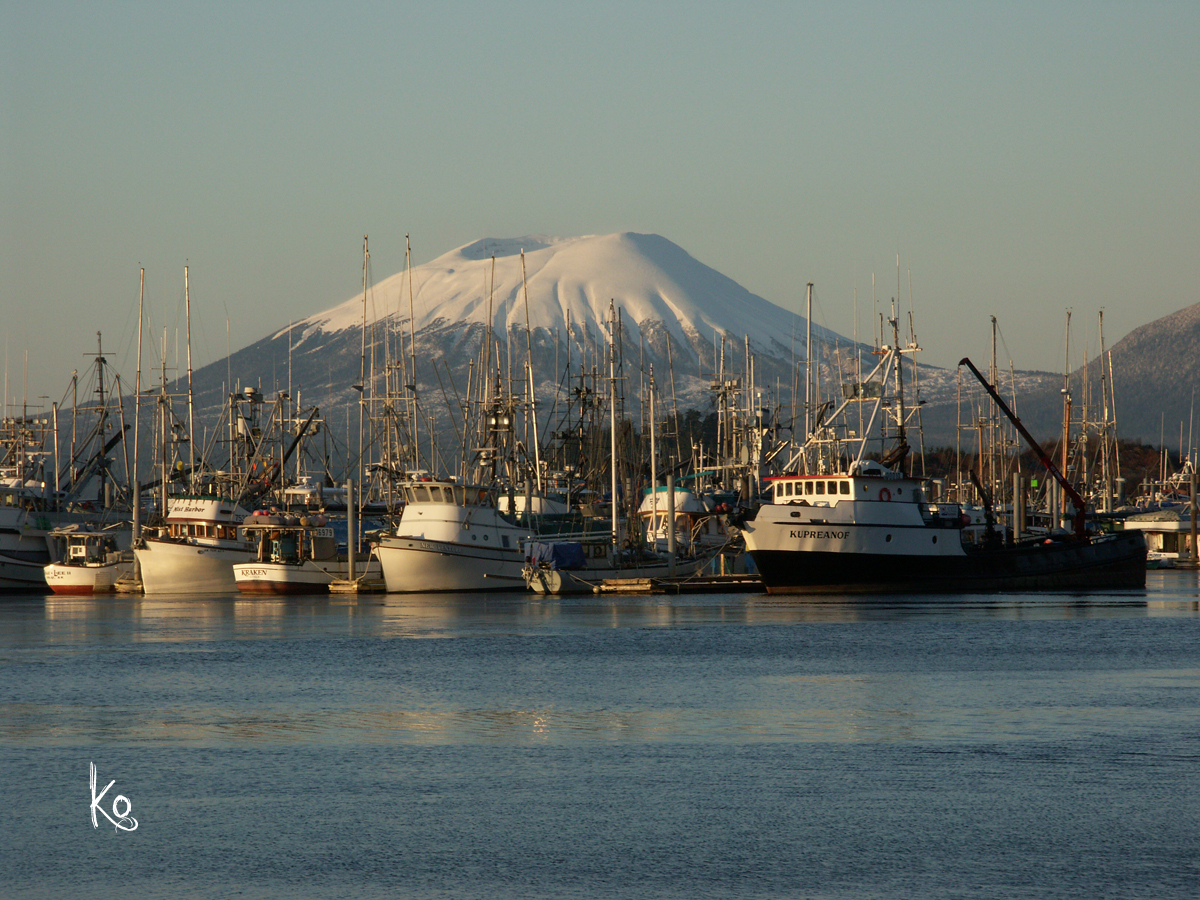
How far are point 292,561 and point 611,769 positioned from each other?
63251mm

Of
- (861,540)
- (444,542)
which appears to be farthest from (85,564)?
(861,540)

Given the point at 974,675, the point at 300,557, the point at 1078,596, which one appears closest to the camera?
the point at 974,675

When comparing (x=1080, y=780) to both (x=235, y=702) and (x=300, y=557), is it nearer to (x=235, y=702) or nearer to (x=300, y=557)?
(x=235, y=702)

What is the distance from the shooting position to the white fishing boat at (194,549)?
85312 mm

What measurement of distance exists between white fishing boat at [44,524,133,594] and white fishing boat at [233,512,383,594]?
28.8 feet

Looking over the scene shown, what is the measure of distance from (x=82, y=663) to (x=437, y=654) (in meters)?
9.66

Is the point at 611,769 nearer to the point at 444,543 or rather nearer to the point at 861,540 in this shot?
the point at 861,540

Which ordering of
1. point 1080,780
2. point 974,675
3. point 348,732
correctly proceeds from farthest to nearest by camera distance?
point 974,675 < point 348,732 < point 1080,780

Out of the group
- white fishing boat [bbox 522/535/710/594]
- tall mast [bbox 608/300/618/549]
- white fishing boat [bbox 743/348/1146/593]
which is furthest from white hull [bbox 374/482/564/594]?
white fishing boat [bbox 743/348/1146/593]

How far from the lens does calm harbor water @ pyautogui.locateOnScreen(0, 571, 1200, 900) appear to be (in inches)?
629

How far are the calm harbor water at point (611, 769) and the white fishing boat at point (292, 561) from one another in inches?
1446

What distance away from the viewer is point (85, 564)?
A: 294 ft

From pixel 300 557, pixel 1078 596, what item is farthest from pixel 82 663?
pixel 1078 596

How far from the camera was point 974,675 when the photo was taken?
35.3m
